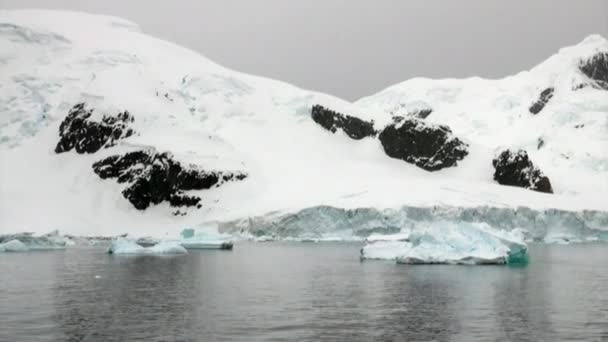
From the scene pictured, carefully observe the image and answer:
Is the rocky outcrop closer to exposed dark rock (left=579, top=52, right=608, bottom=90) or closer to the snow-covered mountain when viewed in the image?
the snow-covered mountain

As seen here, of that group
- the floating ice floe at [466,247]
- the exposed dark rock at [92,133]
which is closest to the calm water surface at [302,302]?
the floating ice floe at [466,247]

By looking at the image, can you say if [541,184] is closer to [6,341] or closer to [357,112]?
[357,112]

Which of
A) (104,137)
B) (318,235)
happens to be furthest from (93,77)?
(318,235)

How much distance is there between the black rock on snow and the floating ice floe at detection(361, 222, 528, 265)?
57.5 meters

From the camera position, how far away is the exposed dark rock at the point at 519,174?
114 metres

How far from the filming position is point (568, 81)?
16862cm

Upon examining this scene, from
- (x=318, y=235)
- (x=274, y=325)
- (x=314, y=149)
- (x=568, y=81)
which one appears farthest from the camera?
(x=568, y=81)

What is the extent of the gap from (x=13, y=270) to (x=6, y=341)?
25021mm

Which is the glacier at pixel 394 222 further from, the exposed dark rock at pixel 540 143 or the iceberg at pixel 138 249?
the exposed dark rock at pixel 540 143

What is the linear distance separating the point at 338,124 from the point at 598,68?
3090 inches

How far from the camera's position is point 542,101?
6663 inches

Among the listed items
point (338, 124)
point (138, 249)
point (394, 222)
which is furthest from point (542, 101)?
point (138, 249)

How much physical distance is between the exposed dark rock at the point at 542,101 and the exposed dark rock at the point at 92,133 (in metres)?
98.1

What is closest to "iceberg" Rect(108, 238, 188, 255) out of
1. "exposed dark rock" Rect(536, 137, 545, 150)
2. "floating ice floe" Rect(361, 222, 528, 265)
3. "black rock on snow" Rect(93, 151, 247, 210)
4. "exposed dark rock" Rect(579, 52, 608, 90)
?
"floating ice floe" Rect(361, 222, 528, 265)
